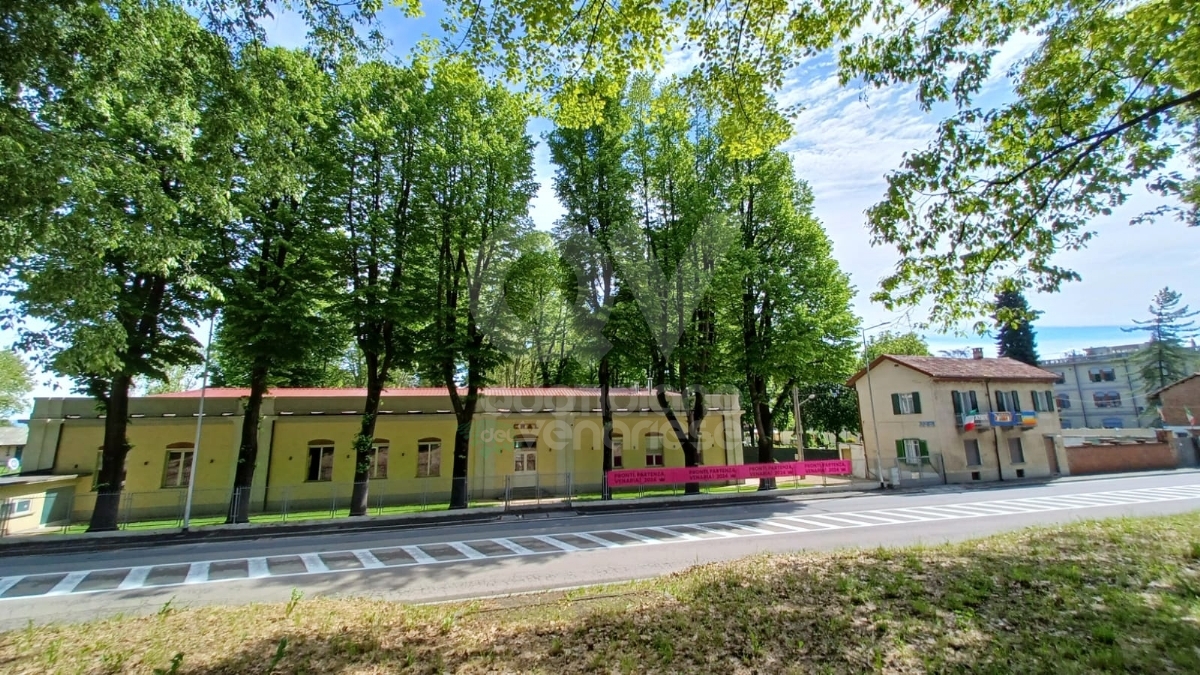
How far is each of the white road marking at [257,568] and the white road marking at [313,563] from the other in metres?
0.72

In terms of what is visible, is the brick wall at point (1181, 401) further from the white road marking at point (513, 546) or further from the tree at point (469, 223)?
the white road marking at point (513, 546)

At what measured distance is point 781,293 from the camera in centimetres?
2281

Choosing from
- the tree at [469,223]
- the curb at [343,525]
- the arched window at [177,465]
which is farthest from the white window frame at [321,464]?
the tree at [469,223]

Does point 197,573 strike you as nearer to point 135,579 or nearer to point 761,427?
point 135,579

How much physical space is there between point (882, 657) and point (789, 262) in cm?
2158

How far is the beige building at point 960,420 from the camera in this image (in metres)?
29.7

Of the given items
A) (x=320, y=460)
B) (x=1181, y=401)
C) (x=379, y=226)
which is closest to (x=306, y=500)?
(x=320, y=460)

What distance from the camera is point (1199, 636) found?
4.04 meters

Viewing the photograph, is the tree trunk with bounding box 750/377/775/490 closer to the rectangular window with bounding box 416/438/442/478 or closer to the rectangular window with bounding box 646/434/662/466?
the rectangular window with bounding box 646/434/662/466

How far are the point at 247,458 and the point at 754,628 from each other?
19.8 m

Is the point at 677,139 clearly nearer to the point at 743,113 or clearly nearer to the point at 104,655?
the point at 743,113

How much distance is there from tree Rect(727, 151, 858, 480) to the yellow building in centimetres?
750

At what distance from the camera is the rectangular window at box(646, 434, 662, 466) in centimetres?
2905

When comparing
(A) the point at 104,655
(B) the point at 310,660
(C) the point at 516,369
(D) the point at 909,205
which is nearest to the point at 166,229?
(A) the point at 104,655
